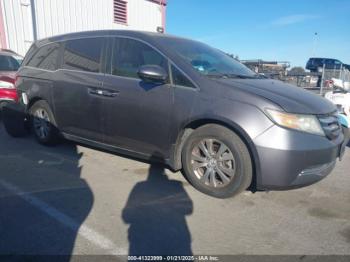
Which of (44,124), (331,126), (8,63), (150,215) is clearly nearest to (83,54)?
(44,124)

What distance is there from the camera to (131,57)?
3932 millimetres

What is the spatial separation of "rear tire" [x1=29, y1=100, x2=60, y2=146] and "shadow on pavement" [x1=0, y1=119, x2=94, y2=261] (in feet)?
0.61

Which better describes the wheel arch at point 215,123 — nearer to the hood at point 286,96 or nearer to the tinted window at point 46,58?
the hood at point 286,96

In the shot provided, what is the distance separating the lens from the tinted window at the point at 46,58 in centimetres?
484

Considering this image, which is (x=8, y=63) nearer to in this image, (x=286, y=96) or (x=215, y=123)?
(x=215, y=123)

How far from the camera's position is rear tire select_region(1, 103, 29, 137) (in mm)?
5480

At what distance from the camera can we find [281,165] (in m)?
2.98

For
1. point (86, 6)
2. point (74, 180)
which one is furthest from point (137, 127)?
point (86, 6)

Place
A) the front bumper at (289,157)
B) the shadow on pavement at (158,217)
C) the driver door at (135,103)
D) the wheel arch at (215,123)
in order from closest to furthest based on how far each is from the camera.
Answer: the shadow on pavement at (158,217) → the front bumper at (289,157) → the wheel arch at (215,123) → the driver door at (135,103)

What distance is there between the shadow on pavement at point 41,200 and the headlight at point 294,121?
2016 millimetres

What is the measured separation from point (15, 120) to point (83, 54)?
2107 mm

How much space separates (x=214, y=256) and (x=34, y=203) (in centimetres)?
189

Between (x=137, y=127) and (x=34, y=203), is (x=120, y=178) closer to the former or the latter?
(x=137, y=127)

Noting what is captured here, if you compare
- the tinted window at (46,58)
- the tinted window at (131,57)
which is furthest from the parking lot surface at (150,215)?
the tinted window at (46,58)
